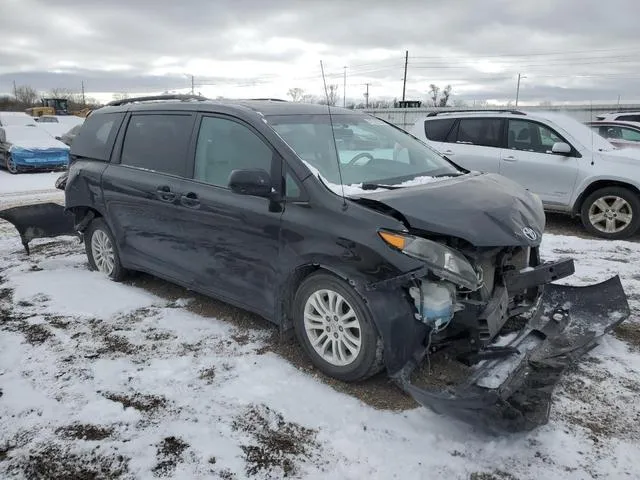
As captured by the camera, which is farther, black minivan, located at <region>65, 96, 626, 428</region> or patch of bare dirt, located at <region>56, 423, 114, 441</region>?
black minivan, located at <region>65, 96, 626, 428</region>

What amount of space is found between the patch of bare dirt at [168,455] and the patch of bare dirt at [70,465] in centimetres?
16

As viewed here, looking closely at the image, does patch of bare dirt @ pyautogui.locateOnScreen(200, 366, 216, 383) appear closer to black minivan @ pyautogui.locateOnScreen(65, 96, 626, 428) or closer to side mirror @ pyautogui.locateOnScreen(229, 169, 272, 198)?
black minivan @ pyautogui.locateOnScreen(65, 96, 626, 428)

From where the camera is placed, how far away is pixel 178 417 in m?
3.08

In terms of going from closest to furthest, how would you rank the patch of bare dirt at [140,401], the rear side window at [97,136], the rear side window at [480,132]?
the patch of bare dirt at [140,401] → the rear side window at [97,136] → the rear side window at [480,132]

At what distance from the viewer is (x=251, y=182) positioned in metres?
3.51

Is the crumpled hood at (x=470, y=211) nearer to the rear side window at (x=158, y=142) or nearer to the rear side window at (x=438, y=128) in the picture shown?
the rear side window at (x=158, y=142)

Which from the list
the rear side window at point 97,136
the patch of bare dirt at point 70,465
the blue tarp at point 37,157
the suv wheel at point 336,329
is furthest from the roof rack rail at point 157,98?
the blue tarp at point 37,157

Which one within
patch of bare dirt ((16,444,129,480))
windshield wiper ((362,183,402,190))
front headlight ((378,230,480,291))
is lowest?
patch of bare dirt ((16,444,129,480))

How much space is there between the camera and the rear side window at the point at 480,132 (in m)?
8.43

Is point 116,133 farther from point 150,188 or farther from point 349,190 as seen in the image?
point 349,190

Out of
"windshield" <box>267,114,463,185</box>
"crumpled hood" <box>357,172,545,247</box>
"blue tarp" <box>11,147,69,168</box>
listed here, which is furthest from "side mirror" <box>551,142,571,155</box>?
"blue tarp" <box>11,147,69,168</box>

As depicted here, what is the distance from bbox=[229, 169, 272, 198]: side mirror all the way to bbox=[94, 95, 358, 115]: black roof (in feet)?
2.37

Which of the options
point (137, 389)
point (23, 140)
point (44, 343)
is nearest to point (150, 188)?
point (44, 343)

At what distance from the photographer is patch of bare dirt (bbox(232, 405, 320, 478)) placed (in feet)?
8.76
